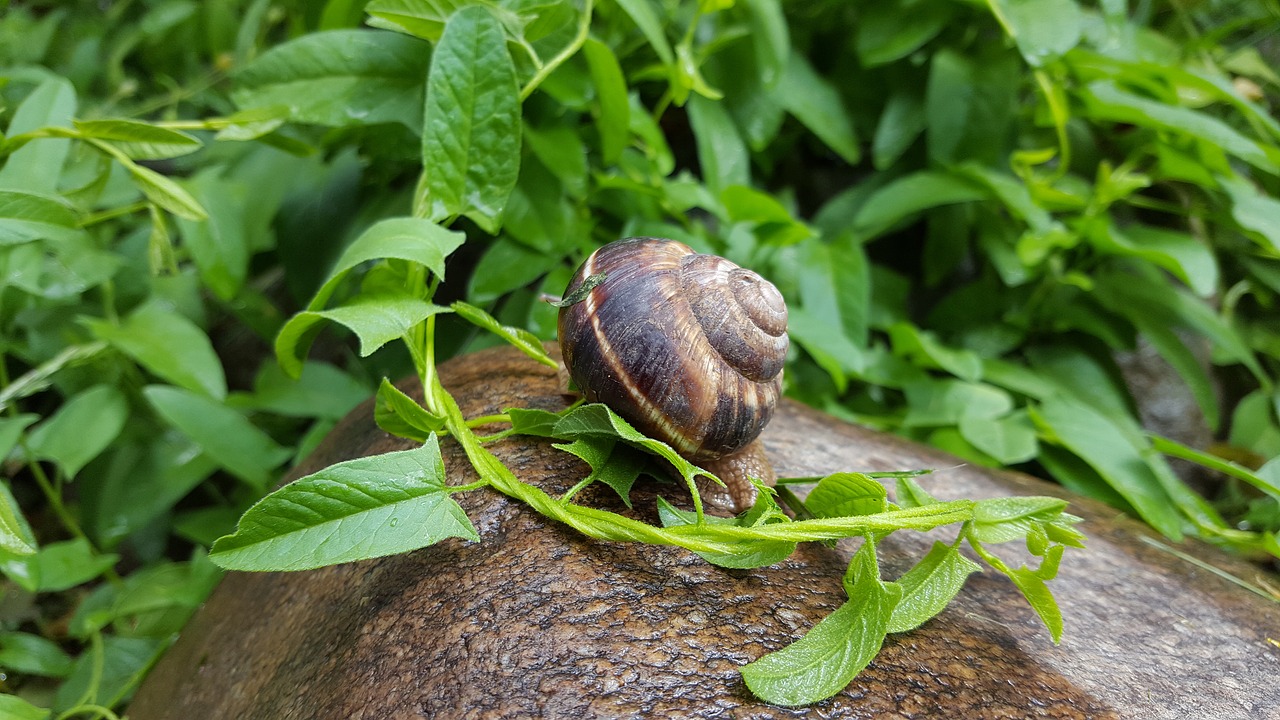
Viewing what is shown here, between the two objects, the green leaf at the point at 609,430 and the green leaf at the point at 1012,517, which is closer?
the green leaf at the point at 609,430

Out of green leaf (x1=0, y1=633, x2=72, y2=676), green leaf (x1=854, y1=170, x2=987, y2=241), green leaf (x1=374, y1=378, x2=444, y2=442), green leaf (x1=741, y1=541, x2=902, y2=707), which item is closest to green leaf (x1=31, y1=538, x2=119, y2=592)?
green leaf (x1=0, y1=633, x2=72, y2=676)

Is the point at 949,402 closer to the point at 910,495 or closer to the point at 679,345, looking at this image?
the point at 910,495

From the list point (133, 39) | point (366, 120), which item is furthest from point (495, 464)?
point (133, 39)

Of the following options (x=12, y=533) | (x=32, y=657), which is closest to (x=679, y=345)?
(x=12, y=533)

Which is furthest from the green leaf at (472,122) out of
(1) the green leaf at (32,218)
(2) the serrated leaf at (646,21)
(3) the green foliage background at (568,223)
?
(1) the green leaf at (32,218)

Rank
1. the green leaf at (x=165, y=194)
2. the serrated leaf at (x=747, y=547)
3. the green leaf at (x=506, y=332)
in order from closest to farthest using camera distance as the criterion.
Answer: the serrated leaf at (x=747, y=547)
the green leaf at (x=506, y=332)
the green leaf at (x=165, y=194)

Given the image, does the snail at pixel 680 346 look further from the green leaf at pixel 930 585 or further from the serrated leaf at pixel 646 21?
the serrated leaf at pixel 646 21

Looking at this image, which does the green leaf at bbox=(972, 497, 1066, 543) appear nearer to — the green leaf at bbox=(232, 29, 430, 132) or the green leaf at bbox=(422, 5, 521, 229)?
the green leaf at bbox=(422, 5, 521, 229)
